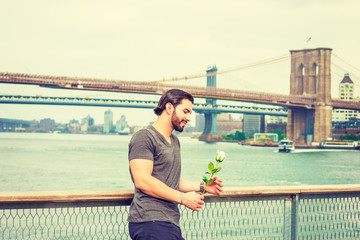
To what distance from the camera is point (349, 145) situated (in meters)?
60.7

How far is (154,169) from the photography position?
2.01 metres

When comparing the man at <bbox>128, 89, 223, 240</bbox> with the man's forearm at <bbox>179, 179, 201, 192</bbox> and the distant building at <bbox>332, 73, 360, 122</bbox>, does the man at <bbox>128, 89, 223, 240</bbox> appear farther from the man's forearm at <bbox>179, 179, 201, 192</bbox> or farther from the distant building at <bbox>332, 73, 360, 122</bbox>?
the distant building at <bbox>332, 73, 360, 122</bbox>

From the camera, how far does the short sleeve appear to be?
6.36ft

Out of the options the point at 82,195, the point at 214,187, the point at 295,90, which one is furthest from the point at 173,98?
the point at 295,90

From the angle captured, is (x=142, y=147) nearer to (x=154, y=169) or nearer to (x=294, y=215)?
(x=154, y=169)

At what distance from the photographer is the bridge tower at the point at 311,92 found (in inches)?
2191

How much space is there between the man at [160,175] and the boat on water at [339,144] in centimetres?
5668

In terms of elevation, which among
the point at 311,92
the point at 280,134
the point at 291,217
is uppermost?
the point at 311,92

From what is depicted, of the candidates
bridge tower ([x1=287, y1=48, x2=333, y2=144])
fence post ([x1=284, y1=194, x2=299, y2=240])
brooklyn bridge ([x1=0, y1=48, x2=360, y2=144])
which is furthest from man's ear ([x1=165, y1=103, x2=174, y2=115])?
bridge tower ([x1=287, y1=48, x2=333, y2=144])

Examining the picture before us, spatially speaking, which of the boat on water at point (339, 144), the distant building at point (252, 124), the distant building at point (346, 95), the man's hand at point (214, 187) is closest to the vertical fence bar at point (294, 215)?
the man's hand at point (214, 187)

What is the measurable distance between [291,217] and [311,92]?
5972cm

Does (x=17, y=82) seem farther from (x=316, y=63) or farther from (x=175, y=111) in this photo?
(x=175, y=111)

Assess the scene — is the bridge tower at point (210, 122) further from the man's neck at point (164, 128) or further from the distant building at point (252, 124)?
the man's neck at point (164, 128)

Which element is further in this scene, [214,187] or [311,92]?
[311,92]
